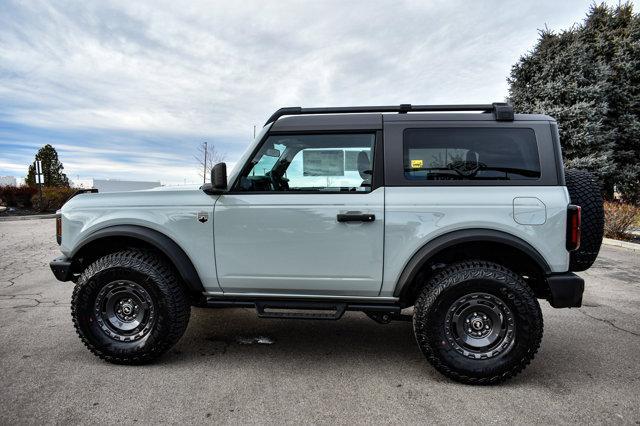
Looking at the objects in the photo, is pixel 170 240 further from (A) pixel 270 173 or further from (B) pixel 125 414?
(B) pixel 125 414

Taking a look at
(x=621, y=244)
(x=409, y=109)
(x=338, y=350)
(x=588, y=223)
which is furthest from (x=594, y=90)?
(x=338, y=350)

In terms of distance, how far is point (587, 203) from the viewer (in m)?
3.03

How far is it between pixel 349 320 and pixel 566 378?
2046 mm

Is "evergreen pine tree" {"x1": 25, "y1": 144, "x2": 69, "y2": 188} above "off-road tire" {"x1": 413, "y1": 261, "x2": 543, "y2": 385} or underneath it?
above

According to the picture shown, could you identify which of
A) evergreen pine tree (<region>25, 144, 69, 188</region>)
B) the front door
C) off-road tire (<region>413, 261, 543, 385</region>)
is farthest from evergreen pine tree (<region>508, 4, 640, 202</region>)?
evergreen pine tree (<region>25, 144, 69, 188</region>)

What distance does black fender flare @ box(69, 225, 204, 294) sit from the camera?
3.09 m

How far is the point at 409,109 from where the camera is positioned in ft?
10.2

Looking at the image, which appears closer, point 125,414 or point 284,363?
point 125,414

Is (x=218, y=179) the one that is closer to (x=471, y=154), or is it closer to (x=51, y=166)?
(x=471, y=154)

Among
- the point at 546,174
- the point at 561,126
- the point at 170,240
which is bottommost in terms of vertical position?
the point at 170,240

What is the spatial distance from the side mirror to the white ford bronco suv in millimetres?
11

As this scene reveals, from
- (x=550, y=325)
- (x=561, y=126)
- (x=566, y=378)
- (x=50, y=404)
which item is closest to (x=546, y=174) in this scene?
(x=566, y=378)

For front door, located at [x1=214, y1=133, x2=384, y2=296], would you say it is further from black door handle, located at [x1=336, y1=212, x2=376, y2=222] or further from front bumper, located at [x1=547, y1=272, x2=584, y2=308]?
front bumper, located at [x1=547, y1=272, x2=584, y2=308]

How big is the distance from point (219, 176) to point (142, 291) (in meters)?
1.14
